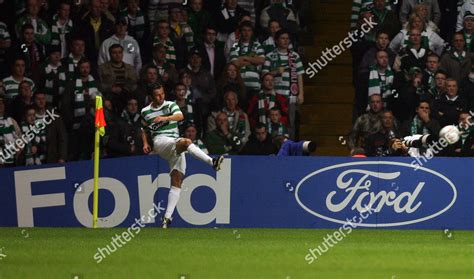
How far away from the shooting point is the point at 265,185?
65.3 ft

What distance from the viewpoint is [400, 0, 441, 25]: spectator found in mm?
23906

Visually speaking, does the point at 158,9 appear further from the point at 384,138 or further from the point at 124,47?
the point at 384,138

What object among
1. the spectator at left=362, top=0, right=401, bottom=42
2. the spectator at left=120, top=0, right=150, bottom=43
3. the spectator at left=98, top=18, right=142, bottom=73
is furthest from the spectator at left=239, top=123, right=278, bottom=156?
the spectator at left=362, top=0, right=401, bottom=42

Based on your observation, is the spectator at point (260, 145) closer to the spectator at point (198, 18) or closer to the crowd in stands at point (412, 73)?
the crowd in stands at point (412, 73)

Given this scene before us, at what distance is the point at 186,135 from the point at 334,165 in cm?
303

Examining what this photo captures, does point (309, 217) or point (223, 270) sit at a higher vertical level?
point (223, 270)

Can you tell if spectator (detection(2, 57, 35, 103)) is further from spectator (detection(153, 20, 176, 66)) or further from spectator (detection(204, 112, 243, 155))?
spectator (detection(204, 112, 243, 155))

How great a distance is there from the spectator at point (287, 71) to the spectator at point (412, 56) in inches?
74.8

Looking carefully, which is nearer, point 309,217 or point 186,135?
point 309,217

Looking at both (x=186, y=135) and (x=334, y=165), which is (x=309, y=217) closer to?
(x=334, y=165)

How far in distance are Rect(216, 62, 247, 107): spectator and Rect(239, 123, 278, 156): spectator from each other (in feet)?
3.36

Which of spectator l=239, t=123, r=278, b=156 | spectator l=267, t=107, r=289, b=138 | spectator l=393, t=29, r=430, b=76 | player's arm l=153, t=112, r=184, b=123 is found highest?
spectator l=393, t=29, r=430, b=76

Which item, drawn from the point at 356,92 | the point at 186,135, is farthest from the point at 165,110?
the point at 356,92

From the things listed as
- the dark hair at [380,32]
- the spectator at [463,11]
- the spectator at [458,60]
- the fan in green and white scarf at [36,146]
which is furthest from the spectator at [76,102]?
the spectator at [463,11]
